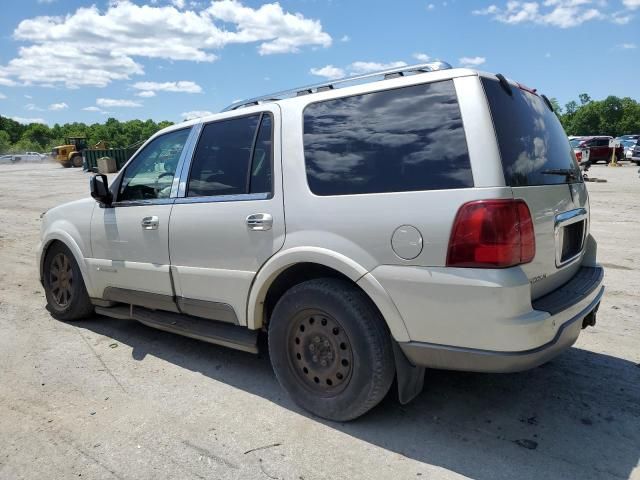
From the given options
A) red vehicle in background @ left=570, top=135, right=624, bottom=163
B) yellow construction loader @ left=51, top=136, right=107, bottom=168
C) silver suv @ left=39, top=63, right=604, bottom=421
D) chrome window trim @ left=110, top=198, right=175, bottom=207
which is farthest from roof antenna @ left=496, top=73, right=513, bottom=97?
yellow construction loader @ left=51, top=136, right=107, bottom=168

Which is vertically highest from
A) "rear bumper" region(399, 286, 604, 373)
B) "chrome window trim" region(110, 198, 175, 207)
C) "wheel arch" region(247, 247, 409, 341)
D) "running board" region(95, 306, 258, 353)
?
"chrome window trim" region(110, 198, 175, 207)

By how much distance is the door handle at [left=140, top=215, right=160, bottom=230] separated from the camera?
13.1ft

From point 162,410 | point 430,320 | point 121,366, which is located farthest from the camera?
point 121,366

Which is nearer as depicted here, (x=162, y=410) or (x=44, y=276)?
(x=162, y=410)

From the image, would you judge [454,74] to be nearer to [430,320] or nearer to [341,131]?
[341,131]

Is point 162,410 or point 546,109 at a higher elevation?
point 546,109

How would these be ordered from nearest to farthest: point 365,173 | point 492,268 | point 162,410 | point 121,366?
point 492,268
point 365,173
point 162,410
point 121,366

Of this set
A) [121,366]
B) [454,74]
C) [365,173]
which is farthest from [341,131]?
[121,366]

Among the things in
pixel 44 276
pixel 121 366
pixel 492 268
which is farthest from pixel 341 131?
pixel 44 276

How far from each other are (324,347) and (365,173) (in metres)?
1.08

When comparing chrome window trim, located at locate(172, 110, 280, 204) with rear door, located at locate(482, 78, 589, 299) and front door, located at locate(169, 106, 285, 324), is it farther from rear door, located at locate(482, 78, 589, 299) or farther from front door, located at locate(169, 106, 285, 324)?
rear door, located at locate(482, 78, 589, 299)

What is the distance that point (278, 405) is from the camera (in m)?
3.39

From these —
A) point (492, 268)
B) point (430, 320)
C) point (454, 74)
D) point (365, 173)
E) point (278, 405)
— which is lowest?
point (278, 405)

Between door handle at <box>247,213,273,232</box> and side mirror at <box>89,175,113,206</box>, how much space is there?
1.81 metres
